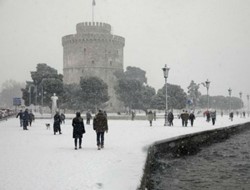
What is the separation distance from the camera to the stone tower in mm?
88500

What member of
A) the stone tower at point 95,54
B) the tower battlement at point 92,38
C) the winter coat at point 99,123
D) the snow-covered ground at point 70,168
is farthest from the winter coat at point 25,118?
the tower battlement at point 92,38

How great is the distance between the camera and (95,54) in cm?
8900

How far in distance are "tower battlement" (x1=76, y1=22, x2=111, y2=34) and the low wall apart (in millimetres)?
64725

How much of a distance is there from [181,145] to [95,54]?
71.9 metres

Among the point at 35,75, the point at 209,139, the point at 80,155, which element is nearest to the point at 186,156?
the point at 209,139

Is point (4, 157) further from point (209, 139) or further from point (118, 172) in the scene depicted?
point (209, 139)

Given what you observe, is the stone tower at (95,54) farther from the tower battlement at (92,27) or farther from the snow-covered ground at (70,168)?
the snow-covered ground at (70,168)

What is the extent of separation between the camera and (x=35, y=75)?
73.9 metres

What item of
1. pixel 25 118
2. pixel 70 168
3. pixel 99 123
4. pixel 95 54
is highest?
pixel 95 54

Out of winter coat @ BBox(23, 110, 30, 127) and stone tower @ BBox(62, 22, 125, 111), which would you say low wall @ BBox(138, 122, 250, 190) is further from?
stone tower @ BBox(62, 22, 125, 111)

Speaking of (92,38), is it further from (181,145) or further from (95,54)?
(181,145)

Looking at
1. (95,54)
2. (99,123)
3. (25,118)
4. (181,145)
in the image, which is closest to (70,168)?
(99,123)

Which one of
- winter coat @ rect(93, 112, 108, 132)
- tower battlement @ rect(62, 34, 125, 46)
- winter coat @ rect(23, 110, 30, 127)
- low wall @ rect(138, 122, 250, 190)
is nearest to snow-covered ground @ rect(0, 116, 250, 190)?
low wall @ rect(138, 122, 250, 190)

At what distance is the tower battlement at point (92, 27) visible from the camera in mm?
89500
